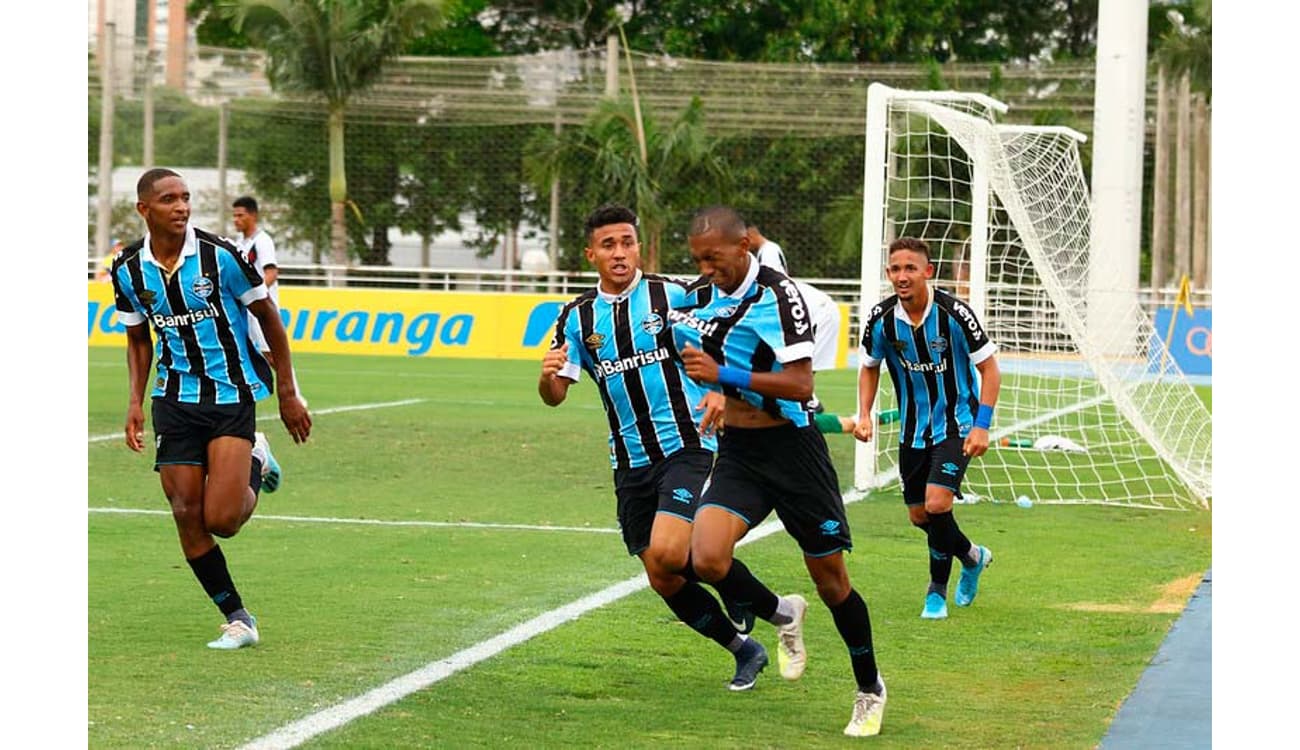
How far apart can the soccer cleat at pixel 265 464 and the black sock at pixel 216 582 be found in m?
0.52

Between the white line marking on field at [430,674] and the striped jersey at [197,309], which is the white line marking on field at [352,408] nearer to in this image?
the white line marking on field at [430,674]

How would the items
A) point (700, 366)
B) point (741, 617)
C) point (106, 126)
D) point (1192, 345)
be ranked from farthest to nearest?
1. point (106, 126)
2. point (1192, 345)
3. point (741, 617)
4. point (700, 366)

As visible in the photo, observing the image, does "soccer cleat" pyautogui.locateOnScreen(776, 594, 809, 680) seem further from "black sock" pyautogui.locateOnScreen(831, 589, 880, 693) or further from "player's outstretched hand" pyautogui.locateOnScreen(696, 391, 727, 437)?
"player's outstretched hand" pyautogui.locateOnScreen(696, 391, 727, 437)

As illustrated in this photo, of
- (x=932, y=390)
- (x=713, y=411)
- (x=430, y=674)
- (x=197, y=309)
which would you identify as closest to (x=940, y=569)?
(x=932, y=390)

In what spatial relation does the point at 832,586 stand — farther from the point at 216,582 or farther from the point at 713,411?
the point at 216,582

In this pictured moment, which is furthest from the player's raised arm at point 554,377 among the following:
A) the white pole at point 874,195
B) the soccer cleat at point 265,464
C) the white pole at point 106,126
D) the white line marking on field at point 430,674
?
the white pole at point 106,126

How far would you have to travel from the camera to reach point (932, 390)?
930cm

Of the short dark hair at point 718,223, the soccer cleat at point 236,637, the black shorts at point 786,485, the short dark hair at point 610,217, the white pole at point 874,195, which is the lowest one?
the soccer cleat at point 236,637

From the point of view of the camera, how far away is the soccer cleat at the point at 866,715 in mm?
6492

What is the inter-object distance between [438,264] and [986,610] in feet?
125

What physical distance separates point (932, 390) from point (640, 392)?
2.39m

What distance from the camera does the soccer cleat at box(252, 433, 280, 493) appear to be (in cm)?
858
